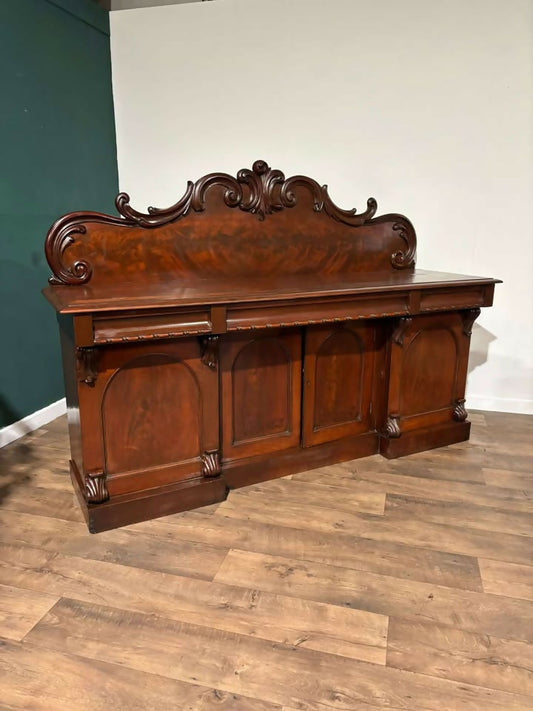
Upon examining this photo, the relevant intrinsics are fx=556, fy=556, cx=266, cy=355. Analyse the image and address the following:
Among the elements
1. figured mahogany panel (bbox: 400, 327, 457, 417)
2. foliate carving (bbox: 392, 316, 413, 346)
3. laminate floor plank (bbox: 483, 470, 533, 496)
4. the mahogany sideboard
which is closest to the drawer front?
the mahogany sideboard

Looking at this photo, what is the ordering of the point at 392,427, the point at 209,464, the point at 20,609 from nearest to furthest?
the point at 20,609
the point at 209,464
the point at 392,427

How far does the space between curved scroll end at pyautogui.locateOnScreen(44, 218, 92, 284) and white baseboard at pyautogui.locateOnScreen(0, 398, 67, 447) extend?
44.5 inches

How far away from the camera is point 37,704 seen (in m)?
1.41

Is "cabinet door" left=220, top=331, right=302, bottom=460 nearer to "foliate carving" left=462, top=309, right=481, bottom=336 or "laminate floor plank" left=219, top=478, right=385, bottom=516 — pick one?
"laminate floor plank" left=219, top=478, right=385, bottom=516

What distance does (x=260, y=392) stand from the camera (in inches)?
99.2

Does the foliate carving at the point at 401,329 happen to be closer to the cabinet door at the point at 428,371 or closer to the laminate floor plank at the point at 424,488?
the cabinet door at the point at 428,371

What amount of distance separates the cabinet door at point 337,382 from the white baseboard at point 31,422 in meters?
1.59

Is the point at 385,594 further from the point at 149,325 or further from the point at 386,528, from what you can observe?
the point at 149,325

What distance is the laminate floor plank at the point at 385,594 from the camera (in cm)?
171

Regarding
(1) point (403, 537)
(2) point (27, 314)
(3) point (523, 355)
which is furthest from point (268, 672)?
(3) point (523, 355)

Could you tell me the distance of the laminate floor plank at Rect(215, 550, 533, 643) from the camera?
1709mm

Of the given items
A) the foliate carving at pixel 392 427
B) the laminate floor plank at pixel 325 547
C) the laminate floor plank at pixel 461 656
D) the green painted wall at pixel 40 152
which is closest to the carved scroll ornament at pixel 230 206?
the green painted wall at pixel 40 152

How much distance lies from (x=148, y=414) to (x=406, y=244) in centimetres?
173

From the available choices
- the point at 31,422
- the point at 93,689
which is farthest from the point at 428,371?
the point at 31,422
